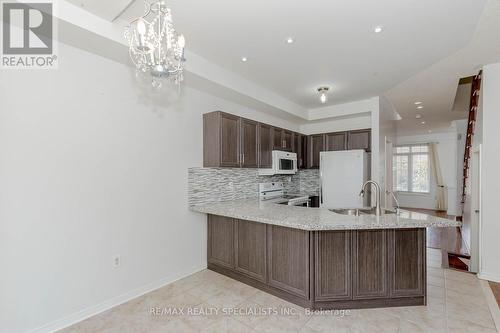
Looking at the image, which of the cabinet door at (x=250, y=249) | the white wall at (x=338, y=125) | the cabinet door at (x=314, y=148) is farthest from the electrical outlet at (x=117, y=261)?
the white wall at (x=338, y=125)

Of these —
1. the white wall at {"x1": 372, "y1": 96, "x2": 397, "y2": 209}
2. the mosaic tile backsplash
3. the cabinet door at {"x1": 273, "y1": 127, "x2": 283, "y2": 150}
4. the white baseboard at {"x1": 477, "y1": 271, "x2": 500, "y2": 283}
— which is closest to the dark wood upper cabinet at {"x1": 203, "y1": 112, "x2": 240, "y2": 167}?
the mosaic tile backsplash

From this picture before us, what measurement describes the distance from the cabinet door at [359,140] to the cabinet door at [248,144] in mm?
2030

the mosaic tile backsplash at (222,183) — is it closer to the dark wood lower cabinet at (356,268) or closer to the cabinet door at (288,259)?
the cabinet door at (288,259)

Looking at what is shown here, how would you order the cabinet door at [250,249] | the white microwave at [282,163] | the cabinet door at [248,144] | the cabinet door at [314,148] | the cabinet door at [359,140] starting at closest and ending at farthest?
the cabinet door at [250,249] → the cabinet door at [248,144] → the white microwave at [282,163] → the cabinet door at [359,140] → the cabinet door at [314,148]

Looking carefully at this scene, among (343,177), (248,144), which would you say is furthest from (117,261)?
(343,177)

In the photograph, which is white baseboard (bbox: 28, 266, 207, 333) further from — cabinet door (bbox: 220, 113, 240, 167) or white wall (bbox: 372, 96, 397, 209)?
white wall (bbox: 372, 96, 397, 209)

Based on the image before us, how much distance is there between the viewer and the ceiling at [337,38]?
Answer: 213 centimetres

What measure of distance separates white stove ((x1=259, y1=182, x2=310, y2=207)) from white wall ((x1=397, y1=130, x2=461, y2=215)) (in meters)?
6.11

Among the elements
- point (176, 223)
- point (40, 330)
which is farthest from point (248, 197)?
point (40, 330)

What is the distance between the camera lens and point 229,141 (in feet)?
11.8

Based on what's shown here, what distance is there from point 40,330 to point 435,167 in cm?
1023

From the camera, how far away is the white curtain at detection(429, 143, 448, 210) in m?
8.25

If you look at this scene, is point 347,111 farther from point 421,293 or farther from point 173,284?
point 173,284

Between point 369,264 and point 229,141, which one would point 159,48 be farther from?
point 369,264
